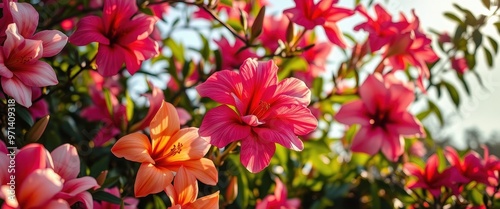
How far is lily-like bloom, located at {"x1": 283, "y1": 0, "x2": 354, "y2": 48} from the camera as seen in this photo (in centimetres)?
94

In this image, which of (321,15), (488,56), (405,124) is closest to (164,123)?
(321,15)

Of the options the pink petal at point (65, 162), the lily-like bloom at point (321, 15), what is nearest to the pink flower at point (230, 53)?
the lily-like bloom at point (321, 15)

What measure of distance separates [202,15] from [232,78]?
0.56 metres

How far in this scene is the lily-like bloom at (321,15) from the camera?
3.08 ft

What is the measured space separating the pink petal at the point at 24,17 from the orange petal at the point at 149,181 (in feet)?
0.72

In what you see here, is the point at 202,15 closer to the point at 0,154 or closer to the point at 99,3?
the point at 99,3

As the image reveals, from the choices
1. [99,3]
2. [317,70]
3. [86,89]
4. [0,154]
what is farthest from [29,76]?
[317,70]

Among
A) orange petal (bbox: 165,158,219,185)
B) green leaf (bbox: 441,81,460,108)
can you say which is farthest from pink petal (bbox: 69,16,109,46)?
green leaf (bbox: 441,81,460,108)

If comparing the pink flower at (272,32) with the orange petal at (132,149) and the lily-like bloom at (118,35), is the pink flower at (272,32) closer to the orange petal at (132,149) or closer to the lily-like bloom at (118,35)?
the lily-like bloom at (118,35)

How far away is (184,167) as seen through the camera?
2.39 feet

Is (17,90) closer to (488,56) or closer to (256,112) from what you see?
(256,112)

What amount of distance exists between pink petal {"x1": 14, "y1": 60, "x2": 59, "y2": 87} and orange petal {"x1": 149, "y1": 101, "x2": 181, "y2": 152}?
0.13m

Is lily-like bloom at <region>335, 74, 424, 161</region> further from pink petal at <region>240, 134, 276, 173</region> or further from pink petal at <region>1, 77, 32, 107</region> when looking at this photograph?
pink petal at <region>1, 77, 32, 107</region>

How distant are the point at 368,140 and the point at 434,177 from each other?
150 mm
